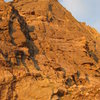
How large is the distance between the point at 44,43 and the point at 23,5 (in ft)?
29.6

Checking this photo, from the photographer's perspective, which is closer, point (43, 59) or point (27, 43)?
point (43, 59)

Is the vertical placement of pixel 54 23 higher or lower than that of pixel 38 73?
higher

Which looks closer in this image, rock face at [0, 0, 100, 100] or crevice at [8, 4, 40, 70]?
rock face at [0, 0, 100, 100]

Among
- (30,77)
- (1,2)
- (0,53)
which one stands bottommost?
(30,77)

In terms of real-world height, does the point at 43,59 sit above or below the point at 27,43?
below

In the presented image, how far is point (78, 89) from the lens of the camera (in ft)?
68.3

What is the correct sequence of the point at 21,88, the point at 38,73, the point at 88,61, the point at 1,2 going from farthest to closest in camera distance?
the point at 88,61, the point at 1,2, the point at 38,73, the point at 21,88

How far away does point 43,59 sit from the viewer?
2256 centimetres

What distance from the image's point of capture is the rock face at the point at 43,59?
18.6 m

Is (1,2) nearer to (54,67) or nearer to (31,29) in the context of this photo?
(31,29)

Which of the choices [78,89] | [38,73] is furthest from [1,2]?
[78,89]

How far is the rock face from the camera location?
60.9 feet

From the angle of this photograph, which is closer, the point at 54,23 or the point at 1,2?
the point at 1,2

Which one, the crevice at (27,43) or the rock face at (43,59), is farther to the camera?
the crevice at (27,43)
